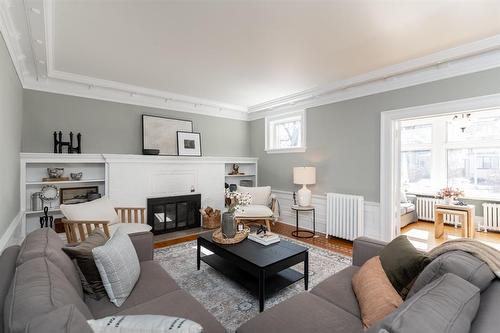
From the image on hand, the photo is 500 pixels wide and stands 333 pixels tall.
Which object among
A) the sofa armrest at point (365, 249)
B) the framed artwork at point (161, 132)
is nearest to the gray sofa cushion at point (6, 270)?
the sofa armrest at point (365, 249)

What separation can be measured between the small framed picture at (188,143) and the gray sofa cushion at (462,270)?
444 centimetres

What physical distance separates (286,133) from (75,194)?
13.7ft

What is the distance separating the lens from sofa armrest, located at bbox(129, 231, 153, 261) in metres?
2.25

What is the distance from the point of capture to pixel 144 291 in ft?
5.58

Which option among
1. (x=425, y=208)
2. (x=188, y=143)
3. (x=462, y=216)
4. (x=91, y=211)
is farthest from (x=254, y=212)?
(x=425, y=208)

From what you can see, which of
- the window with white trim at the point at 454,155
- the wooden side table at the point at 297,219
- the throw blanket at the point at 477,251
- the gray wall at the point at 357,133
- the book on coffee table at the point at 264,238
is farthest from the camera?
the window with white trim at the point at 454,155

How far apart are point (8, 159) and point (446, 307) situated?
142 inches

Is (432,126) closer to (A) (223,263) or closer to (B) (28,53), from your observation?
(A) (223,263)

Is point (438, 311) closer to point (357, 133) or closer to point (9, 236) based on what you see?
point (9, 236)

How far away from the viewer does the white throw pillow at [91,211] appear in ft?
9.68

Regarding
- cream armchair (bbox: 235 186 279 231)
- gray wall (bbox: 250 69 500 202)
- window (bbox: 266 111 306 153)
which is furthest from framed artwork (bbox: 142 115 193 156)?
gray wall (bbox: 250 69 500 202)

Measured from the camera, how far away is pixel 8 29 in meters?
2.25

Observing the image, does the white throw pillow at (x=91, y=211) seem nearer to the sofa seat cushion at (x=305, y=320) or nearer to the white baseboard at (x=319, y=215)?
the sofa seat cushion at (x=305, y=320)

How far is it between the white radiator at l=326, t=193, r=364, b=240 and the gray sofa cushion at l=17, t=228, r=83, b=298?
12.2 ft
